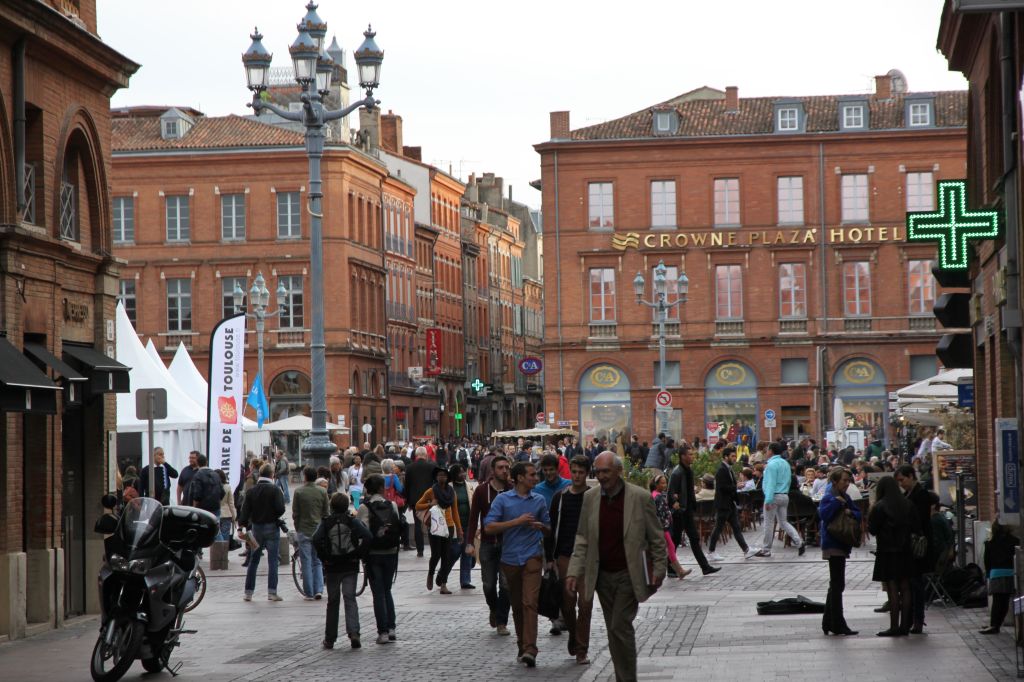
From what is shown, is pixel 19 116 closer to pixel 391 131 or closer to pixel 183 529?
pixel 183 529

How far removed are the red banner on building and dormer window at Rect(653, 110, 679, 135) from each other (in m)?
27.5

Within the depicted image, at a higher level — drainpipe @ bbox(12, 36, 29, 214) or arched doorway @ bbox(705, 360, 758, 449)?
drainpipe @ bbox(12, 36, 29, 214)

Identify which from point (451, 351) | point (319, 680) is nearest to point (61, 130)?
point (319, 680)

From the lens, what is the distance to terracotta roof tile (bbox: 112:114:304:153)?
3307 inches

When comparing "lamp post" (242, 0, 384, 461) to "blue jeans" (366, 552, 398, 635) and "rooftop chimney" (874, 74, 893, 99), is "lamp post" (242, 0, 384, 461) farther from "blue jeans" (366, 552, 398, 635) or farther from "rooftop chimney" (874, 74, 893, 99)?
"rooftop chimney" (874, 74, 893, 99)

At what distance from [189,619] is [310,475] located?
258 cm

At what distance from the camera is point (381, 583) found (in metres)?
17.7

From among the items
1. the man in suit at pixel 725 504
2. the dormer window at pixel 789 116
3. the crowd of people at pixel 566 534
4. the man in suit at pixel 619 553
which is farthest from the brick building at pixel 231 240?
the man in suit at pixel 619 553

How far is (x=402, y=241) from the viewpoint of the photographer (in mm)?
97938

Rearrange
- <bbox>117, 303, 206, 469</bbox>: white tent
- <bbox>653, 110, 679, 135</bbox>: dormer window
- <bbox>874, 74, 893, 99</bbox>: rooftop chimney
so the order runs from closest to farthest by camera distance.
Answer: <bbox>117, 303, 206, 469</bbox>: white tent → <bbox>653, 110, 679, 135</bbox>: dormer window → <bbox>874, 74, 893, 99</bbox>: rooftop chimney

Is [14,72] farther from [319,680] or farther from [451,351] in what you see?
[451,351]

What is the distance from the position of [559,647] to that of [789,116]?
62427 millimetres

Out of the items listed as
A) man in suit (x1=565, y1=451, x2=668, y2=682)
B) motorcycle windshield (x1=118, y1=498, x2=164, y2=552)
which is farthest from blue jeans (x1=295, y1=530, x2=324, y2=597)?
man in suit (x1=565, y1=451, x2=668, y2=682)

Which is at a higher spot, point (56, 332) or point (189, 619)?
point (56, 332)
